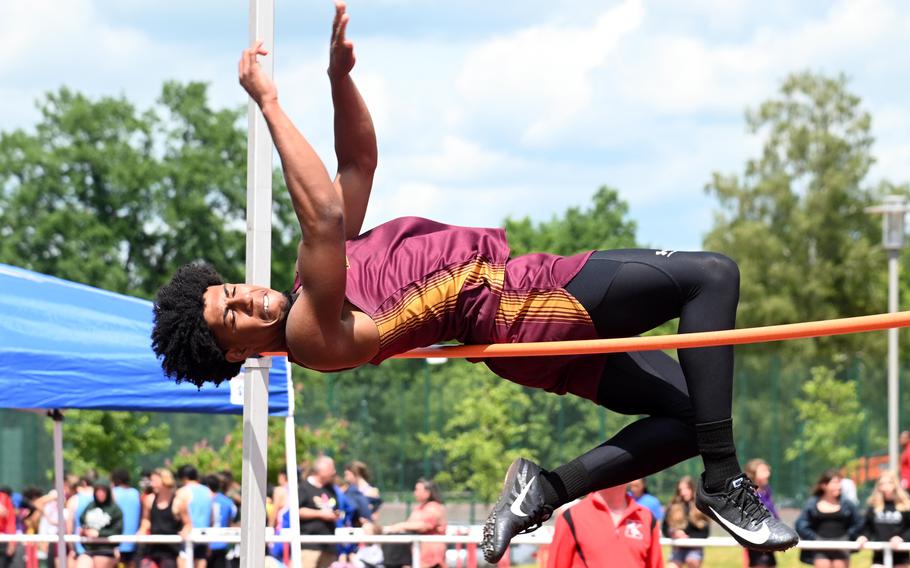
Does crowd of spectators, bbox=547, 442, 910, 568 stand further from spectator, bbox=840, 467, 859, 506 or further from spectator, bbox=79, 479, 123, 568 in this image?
spectator, bbox=79, 479, 123, 568

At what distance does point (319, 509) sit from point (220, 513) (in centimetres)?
171

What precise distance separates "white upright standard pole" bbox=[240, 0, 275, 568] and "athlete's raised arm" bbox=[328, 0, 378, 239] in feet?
3.34

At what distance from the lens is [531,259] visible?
4520 millimetres

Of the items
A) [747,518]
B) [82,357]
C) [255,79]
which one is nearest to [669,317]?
[747,518]

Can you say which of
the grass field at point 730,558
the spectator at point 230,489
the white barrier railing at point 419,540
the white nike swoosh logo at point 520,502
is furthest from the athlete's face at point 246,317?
the grass field at point 730,558

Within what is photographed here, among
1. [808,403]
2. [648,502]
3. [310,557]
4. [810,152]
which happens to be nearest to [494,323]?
[310,557]

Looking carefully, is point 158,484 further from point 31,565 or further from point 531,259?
point 531,259

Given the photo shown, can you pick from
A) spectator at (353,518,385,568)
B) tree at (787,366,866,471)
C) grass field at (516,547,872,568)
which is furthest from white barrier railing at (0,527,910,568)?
tree at (787,366,866,471)

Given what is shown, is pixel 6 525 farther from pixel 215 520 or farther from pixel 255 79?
pixel 255 79

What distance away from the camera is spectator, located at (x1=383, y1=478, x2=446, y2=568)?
403 inches

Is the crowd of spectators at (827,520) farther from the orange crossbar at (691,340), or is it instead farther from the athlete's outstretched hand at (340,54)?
the athlete's outstretched hand at (340,54)

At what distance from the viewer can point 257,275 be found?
5523 mm

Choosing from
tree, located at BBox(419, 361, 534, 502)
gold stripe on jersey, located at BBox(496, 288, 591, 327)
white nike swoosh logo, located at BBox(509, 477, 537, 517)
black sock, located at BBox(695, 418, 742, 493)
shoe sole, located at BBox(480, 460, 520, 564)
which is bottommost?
tree, located at BBox(419, 361, 534, 502)

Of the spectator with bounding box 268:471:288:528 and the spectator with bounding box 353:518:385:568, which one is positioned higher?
the spectator with bounding box 268:471:288:528
